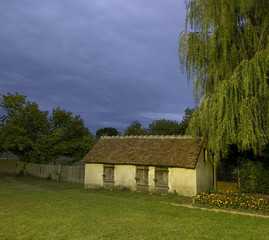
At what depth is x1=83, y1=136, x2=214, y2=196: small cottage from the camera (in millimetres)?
15656

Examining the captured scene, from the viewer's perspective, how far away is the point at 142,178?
17.4m

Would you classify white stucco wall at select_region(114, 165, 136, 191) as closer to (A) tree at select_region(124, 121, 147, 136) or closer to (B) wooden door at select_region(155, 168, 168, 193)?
(B) wooden door at select_region(155, 168, 168, 193)

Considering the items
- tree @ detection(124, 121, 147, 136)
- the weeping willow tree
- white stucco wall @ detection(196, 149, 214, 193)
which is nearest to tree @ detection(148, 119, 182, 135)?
tree @ detection(124, 121, 147, 136)

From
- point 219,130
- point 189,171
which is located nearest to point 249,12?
point 219,130

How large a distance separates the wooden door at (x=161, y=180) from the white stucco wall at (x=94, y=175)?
472cm

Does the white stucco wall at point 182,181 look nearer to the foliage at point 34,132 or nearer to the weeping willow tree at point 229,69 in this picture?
the weeping willow tree at point 229,69

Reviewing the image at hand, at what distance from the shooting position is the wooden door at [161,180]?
1632 cm

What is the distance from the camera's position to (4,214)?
35.8 ft

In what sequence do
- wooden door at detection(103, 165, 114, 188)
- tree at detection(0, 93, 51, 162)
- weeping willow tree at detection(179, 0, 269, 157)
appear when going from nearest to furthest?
weeping willow tree at detection(179, 0, 269, 157)
wooden door at detection(103, 165, 114, 188)
tree at detection(0, 93, 51, 162)

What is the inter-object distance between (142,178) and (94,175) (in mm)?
4334

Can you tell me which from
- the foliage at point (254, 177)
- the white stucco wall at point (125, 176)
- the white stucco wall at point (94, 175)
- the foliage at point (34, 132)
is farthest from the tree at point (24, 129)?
the foliage at point (254, 177)

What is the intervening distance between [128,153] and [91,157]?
3270 millimetres

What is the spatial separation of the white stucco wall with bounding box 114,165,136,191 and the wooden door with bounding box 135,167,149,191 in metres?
0.31

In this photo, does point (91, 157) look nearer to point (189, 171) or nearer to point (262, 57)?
point (189, 171)
